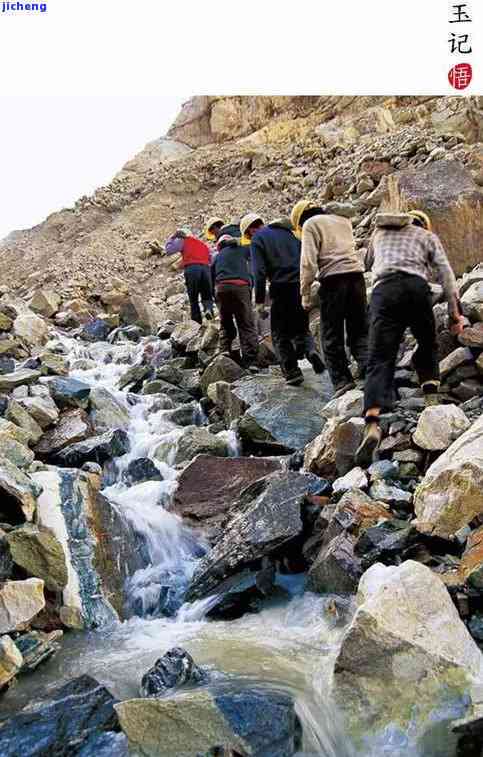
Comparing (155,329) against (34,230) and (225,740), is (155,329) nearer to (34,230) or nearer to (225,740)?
(225,740)

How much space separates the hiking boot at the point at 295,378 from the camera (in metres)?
6.71

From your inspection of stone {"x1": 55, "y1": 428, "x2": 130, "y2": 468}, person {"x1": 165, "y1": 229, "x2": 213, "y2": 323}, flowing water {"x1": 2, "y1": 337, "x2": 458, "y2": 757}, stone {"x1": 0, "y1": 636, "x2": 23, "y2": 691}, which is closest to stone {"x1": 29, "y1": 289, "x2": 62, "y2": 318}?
person {"x1": 165, "y1": 229, "x2": 213, "y2": 323}

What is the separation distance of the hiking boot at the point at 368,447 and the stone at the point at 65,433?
3.13 m

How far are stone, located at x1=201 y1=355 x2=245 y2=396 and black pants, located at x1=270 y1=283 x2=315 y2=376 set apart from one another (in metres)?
0.91

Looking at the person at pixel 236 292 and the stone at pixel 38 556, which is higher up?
the person at pixel 236 292

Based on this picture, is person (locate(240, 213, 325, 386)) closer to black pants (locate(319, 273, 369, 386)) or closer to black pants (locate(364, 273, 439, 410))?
black pants (locate(319, 273, 369, 386))

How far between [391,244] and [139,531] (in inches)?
116

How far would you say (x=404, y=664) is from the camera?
257cm

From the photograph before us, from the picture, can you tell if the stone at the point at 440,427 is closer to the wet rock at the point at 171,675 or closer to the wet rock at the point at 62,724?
the wet rock at the point at 171,675

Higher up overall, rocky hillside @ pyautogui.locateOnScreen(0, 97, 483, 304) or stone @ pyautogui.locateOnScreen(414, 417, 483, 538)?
rocky hillside @ pyautogui.locateOnScreen(0, 97, 483, 304)

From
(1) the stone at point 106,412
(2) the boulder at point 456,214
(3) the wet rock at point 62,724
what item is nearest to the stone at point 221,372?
(1) the stone at point 106,412

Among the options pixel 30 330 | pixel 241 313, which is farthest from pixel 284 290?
pixel 30 330

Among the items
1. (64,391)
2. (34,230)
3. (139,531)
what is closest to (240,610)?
(139,531)

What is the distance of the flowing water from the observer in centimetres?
281
